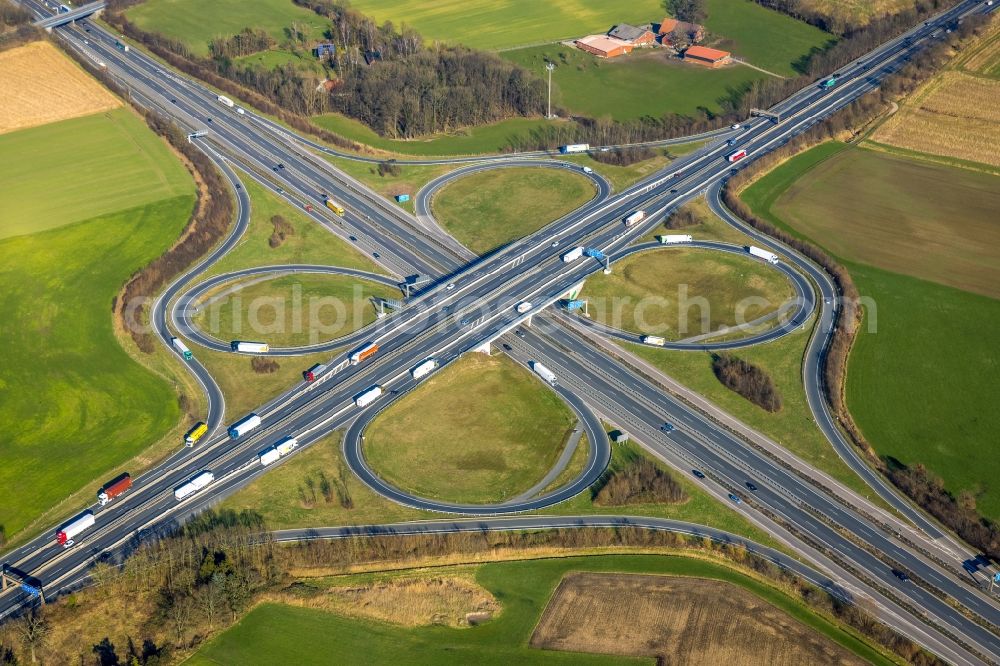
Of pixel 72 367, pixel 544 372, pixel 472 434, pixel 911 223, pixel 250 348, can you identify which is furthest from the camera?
pixel 911 223

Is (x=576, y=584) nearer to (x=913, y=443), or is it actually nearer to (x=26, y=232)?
(x=913, y=443)

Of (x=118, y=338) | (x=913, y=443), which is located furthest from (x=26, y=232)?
(x=913, y=443)

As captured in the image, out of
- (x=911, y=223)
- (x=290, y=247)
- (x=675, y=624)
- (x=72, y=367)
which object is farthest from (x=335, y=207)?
(x=911, y=223)

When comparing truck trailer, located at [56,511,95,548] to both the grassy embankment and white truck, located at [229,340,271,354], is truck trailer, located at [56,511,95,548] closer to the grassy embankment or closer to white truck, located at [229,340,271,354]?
the grassy embankment

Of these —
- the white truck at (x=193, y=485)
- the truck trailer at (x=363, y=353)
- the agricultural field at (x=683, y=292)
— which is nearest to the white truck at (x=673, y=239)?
the agricultural field at (x=683, y=292)

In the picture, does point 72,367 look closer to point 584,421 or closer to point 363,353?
point 363,353

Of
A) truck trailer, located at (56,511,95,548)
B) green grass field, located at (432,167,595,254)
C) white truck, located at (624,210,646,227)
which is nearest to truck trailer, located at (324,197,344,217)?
green grass field, located at (432,167,595,254)
